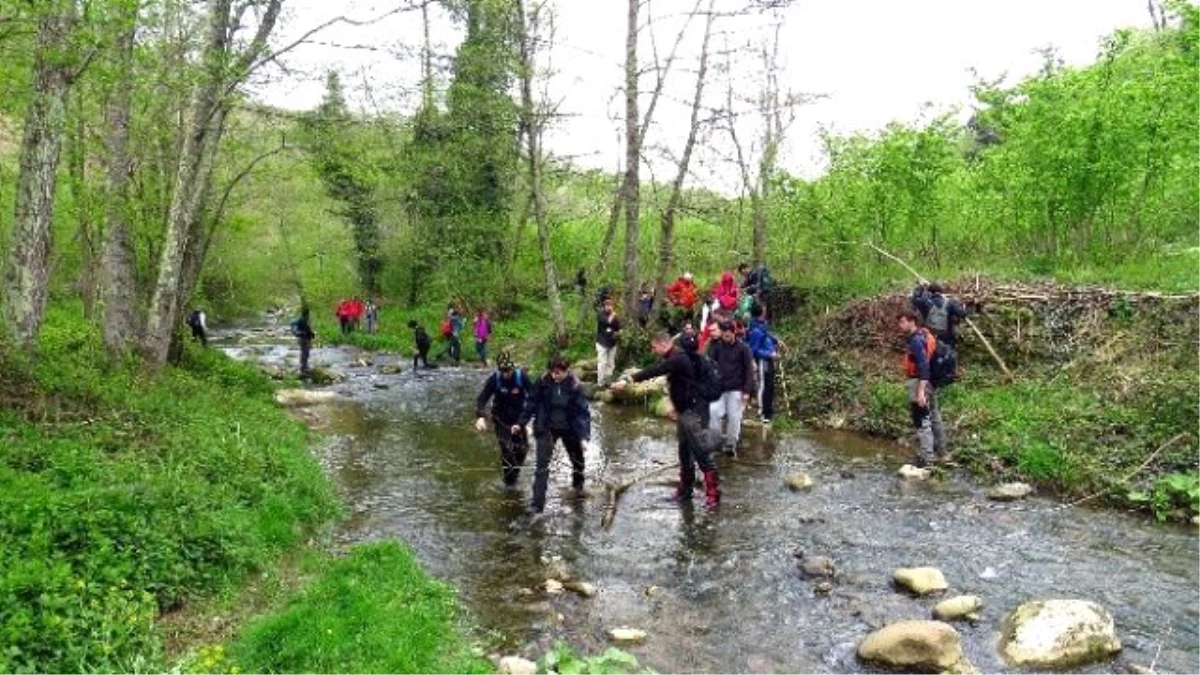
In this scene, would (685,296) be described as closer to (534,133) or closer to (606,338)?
(606,338)

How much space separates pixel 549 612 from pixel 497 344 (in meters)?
24.3

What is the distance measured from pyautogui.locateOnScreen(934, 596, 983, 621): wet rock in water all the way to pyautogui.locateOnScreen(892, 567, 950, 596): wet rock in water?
432 millimetres

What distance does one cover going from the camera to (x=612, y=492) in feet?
38.5

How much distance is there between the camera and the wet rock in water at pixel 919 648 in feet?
22.1

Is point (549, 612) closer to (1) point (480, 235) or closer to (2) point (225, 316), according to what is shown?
(1) point (480, 235)

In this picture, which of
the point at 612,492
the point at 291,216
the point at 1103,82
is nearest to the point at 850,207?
the point at 1103,82

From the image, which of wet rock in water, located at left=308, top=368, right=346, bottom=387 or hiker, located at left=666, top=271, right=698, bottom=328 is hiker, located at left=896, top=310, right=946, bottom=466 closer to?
hiker, located at left=666, top=271, right=698, bottom=328

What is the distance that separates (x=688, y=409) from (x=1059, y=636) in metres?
5.20

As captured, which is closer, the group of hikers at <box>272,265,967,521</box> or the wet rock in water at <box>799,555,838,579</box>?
the wet rock in water at <box>799,555,838,579</box>

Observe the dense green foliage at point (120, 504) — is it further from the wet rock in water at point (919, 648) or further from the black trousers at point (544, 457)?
the wet rock in water at point (919, 648)

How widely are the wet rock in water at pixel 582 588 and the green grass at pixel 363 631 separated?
1.14 metres

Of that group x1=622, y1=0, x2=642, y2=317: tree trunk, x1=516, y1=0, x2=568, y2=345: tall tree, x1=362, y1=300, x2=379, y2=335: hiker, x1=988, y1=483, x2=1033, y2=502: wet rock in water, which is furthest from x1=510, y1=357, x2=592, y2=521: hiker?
x1=362, y1=300, x2=379, y2=335: hiker

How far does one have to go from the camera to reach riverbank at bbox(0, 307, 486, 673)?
6.27 meters

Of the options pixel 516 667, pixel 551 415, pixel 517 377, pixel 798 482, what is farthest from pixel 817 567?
pixel 517 377
